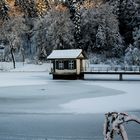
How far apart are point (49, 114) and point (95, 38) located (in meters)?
53.5

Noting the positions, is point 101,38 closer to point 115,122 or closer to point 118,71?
point 118,71

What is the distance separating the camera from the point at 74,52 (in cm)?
5306

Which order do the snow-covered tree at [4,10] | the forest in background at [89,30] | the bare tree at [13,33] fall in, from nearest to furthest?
the snow-covered tree at [4,10]
the forest in background at [89,30]
the bare tree at [13,33]

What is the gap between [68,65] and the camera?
5091 cm

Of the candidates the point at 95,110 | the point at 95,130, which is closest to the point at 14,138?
the point at 95,130

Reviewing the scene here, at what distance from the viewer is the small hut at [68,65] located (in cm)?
4944

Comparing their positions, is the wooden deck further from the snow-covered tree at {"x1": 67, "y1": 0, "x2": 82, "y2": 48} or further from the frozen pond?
the frozen pond

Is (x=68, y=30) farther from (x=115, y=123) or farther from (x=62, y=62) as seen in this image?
(x=115, y=123)

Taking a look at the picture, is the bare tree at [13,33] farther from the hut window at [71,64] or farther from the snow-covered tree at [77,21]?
the hut window at [71,64]

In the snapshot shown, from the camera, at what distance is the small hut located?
49438mm

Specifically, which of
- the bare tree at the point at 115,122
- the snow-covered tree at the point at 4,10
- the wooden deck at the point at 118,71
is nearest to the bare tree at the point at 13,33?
the wooden deck at the point at 118,71

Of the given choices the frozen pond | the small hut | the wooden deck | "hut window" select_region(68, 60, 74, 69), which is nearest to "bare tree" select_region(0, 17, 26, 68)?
the small hut

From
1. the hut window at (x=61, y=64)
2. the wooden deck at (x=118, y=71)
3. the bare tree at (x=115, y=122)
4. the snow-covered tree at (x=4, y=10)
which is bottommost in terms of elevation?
the wooden deck at (x=118, y=71)

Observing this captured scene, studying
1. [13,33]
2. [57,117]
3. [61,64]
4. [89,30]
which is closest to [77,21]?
[89,30]
